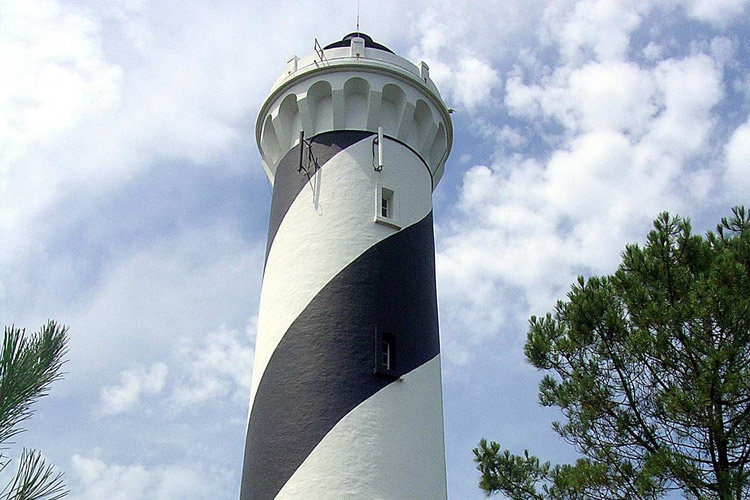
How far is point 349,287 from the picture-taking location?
10.4 metres

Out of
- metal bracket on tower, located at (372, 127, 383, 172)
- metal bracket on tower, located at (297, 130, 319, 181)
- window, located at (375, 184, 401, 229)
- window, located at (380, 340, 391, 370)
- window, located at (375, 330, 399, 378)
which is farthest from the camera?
metal bracket on tower, located at (297, 130, 319, 181)

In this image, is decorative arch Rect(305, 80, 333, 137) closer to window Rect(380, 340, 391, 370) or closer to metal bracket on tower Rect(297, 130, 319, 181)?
metal bracket on tower Rect(297, 130, 319, 181)

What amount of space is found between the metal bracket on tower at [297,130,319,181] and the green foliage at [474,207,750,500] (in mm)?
4228

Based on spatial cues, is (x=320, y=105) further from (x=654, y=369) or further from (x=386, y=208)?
(x=654, y=369)

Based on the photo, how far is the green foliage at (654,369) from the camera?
25.5 ft

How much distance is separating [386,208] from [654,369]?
4652mm

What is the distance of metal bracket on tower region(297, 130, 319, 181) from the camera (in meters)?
11.5

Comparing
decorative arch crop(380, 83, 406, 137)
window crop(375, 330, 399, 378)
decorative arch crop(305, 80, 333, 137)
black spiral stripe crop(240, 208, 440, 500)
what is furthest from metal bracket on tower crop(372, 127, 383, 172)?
window crop(375, 330, 399, 378)

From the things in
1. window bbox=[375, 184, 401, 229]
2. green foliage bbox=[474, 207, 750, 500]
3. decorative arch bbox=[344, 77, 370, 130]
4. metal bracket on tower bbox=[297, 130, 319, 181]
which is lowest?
green foliage bbox=[474, 207, 750, 500]

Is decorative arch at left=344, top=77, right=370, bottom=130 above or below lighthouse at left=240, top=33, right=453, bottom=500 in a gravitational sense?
above

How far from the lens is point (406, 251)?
36.7 ft

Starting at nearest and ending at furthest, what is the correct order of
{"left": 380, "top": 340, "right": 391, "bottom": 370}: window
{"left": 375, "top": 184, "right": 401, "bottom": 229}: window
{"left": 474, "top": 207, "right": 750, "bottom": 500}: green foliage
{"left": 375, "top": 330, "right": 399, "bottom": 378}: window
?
{"left": 474, "top": 207, "right": 750, "bottom": 500}: green foliage → {"left": 375, "top": 330, "right": 399, "bottom": 378}: window → {"left": 380, "top": 340, "right": 391, "bottom": 370}: window → {"left": 375, "top": 184, "right": 401, "bottom": 229}: window

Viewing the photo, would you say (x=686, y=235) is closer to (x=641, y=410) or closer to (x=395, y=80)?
(x=641, y=410)

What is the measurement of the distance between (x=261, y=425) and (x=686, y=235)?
5.95 m
